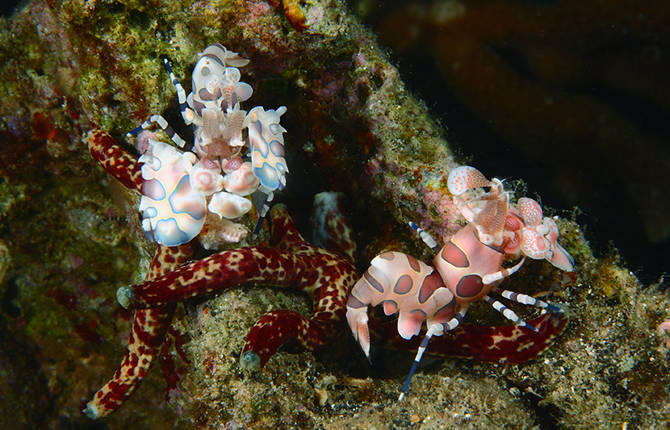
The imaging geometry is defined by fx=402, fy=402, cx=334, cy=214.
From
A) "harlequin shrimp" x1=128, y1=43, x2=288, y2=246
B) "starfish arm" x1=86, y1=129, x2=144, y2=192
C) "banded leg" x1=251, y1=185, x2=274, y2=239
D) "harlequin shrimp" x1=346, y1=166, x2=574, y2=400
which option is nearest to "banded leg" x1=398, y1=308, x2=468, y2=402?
"harlequin shrimp" x1=346, y1=166, x2=574, y2=400

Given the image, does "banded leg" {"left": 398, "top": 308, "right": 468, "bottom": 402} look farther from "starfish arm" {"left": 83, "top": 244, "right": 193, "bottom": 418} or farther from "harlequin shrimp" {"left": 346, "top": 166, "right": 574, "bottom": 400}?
"starfish arm" {"left": 83, "top": 244, "right": 193, "bottom": 418}

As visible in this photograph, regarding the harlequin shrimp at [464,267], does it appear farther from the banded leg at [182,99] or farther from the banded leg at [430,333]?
the banded leg at [182,99]

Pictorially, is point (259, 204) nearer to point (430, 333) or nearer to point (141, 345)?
point (141, 345)

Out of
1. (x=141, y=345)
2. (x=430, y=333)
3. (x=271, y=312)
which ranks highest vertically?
(x=271, y=312)

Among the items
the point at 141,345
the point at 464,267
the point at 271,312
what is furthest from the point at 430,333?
the point at 141,345

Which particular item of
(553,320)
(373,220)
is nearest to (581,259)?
(553,320)

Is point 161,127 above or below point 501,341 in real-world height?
above
